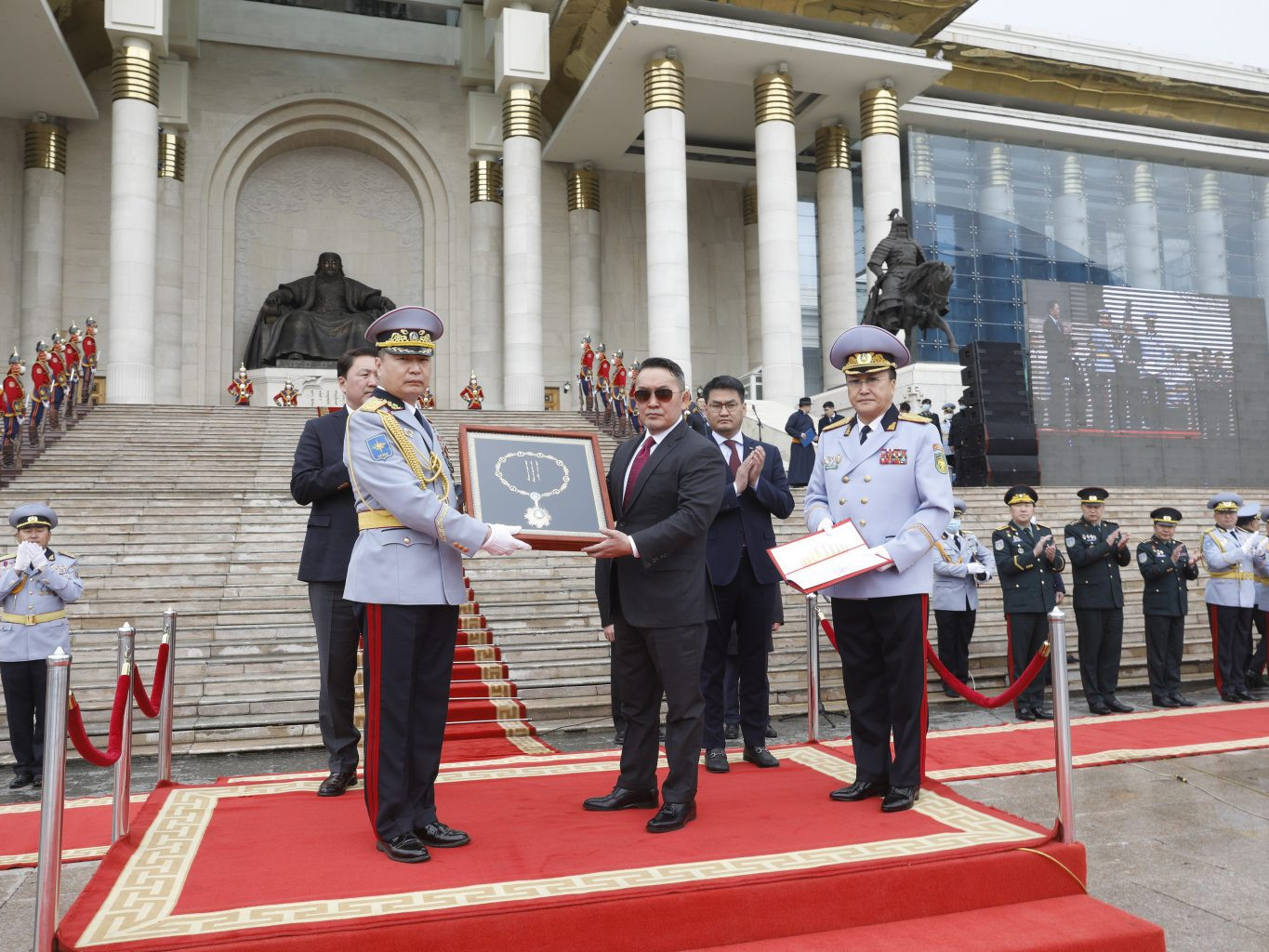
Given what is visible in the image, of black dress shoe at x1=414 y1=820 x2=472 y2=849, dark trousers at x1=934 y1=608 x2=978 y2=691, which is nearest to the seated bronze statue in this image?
dark trousers at x1=934 y1=608 x2=978 y2=691

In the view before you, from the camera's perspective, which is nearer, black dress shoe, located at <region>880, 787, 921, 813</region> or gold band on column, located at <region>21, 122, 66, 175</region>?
black dress shoe, located at <region>880, 787, 921, 813</region>

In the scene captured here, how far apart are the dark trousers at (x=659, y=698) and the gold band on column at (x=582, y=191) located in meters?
20.0

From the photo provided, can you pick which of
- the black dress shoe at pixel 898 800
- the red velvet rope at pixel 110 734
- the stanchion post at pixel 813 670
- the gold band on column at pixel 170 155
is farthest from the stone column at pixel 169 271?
the black dress shoe at pixel 898 800

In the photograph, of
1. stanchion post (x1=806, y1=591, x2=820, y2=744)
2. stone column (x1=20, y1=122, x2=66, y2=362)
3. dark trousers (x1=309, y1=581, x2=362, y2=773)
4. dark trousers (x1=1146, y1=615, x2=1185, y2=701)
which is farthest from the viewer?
stone column (x1=20, y1=122, x2=66, y2=362)

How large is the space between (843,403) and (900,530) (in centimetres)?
1384

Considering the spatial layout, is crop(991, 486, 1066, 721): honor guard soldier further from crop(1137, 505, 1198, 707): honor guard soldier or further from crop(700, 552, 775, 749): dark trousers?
crop(700, 552, 775, 749): dark trousers

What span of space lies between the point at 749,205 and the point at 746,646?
2075 centimetres

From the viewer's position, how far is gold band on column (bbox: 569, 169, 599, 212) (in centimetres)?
2303

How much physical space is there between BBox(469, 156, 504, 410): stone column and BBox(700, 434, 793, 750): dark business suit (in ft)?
56.6

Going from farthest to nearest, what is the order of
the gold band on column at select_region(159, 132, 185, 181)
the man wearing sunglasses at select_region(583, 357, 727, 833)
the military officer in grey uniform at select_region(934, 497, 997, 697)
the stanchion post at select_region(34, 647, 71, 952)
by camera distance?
1. the gold band on column at select_region(159, 132, 185, 181)
2. the military officer in grey uniform at select_region(934, 497, 997, 697)
3. the man wearing sunglasses at select_region(583, 357, 727, 833)
4. the stanchion post at select_region(34, 647, 71, 952)

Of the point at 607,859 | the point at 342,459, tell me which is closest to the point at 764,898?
the point at 607,859

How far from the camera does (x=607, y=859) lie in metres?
3.34

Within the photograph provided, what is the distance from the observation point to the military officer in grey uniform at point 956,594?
7.57m

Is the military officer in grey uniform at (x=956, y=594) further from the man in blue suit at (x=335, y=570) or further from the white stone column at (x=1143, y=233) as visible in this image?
the white stone column at (x=1143, y=233)
